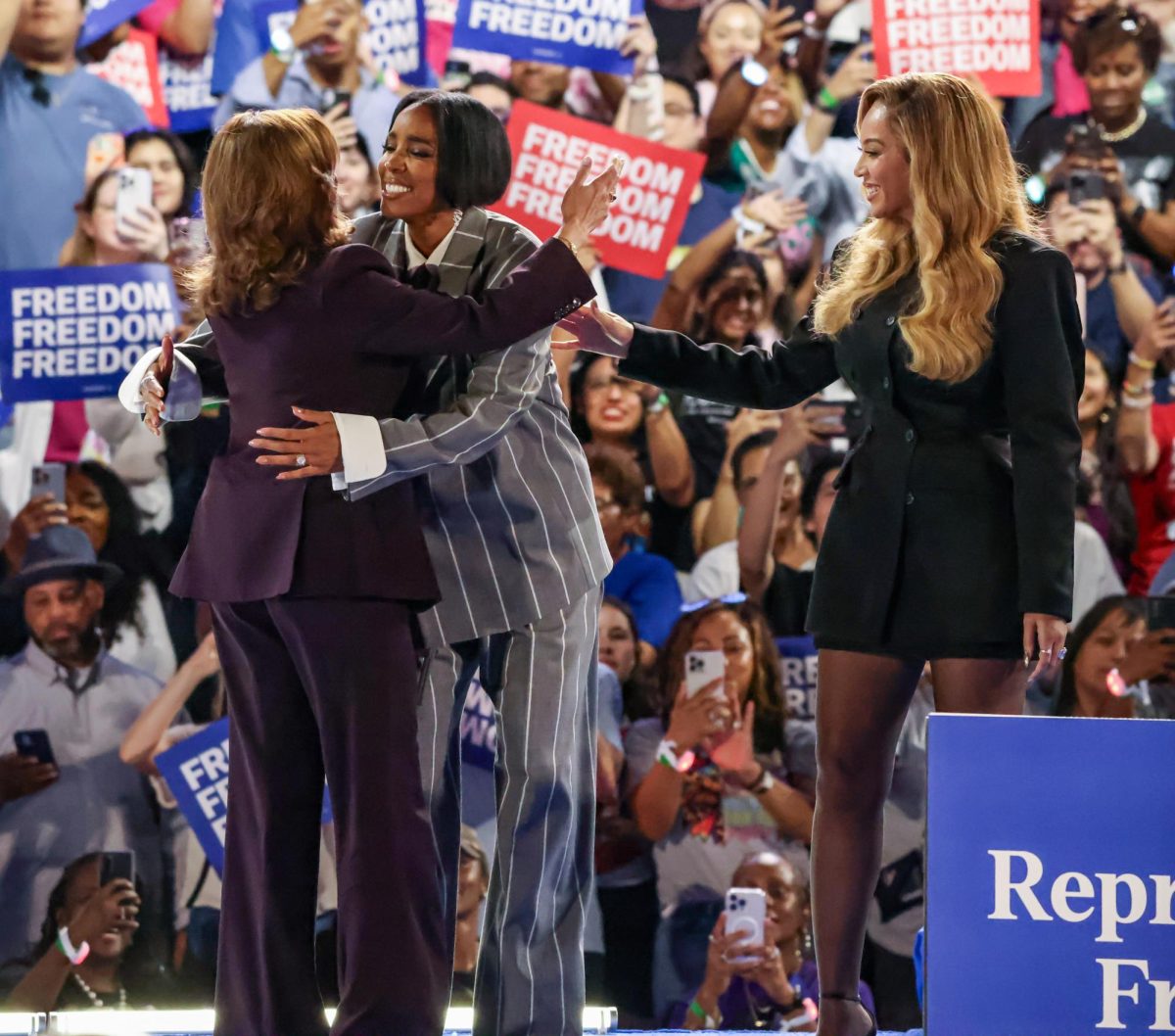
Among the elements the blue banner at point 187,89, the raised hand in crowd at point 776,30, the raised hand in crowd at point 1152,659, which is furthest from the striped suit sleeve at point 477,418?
the raised hand in crowd at point 1152,659

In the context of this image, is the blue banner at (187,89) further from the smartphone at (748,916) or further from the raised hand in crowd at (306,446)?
the smartphone at (748,916)

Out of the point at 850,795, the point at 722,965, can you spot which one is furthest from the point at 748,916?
the point at 850,795

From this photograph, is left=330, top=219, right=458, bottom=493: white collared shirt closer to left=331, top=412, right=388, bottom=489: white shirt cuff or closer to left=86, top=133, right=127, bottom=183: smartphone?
left=331, top=412, right=388, bottom=489: white shirt cuff

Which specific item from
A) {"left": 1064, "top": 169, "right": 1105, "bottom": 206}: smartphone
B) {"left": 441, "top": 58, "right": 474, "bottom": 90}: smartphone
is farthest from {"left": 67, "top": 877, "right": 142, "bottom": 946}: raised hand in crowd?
{"left": 1064, "top": 169, "right": 1105, "bottom": 206}: smartphone

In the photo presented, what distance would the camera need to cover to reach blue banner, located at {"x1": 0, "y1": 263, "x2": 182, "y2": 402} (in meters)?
3.54

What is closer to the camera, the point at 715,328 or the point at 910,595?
the point at 910,595

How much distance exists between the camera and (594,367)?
11.7ft

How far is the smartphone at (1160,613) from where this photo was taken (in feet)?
11.5

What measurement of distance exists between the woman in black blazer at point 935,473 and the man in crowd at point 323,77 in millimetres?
1531

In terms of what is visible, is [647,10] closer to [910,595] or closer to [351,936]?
[910,595]

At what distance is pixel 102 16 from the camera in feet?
11.7

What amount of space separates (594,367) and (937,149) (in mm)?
1373

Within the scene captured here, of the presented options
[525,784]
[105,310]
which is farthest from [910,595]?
[105,310]

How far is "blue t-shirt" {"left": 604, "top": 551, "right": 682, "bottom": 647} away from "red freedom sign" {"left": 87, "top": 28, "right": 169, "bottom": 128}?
150 centimetres
